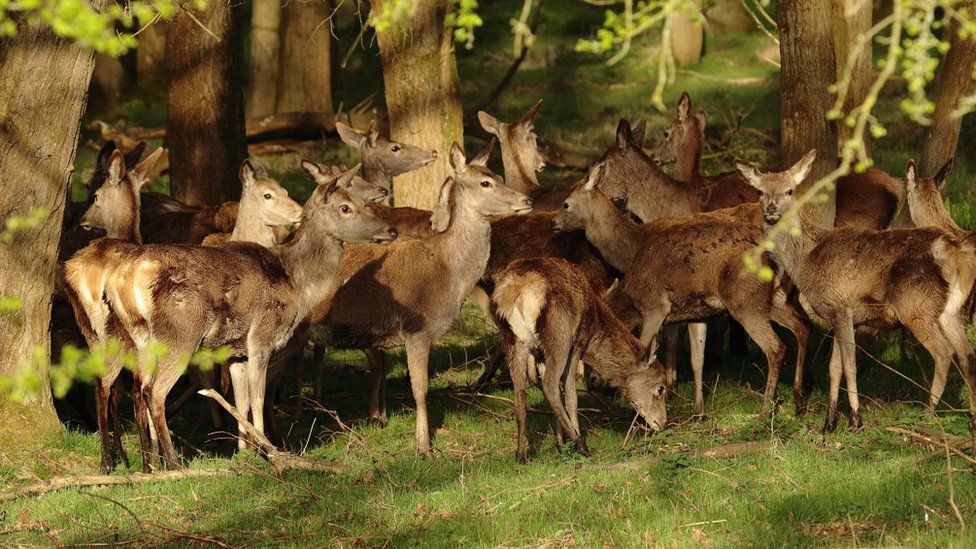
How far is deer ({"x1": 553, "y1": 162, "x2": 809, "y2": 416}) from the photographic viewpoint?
399 inches

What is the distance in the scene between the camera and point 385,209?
12086mm


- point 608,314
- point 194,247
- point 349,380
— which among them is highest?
point 194,247

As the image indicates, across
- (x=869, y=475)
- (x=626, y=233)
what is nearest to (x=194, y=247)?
(x=626, y=233)

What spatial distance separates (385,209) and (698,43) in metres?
13.2

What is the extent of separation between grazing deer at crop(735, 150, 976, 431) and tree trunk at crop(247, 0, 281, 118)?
43.6 ft

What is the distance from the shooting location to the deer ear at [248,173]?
10.7 metres

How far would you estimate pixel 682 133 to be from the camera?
1421cm

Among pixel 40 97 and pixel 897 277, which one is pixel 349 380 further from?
pixel 897 277

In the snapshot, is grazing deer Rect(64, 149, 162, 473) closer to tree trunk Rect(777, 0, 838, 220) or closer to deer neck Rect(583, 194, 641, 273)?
deer neck Rect(583, 194, 641, 273)

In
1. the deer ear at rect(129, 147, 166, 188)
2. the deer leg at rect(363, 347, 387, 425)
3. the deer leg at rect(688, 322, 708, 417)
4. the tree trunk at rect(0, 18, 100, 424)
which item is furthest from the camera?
the deer ear at rect(129, 147, 166, 188)

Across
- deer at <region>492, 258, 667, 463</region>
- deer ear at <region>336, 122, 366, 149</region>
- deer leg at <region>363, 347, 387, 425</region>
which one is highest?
deer ear at <region>336, 122, 366, 149</region>

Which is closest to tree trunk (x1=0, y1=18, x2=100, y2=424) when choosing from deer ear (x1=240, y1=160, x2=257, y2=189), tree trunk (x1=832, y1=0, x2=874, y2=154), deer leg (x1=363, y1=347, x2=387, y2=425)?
deer ear (x1=240, y1=160, x2=257, y2=189)

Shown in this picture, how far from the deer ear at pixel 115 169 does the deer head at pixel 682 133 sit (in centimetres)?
613

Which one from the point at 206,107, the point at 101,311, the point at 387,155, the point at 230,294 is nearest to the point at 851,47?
the point at 387,155
